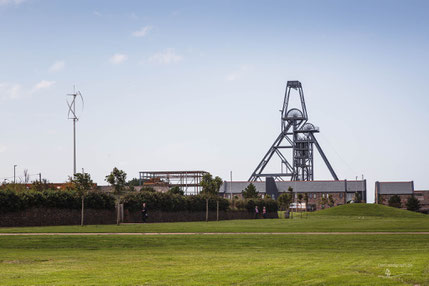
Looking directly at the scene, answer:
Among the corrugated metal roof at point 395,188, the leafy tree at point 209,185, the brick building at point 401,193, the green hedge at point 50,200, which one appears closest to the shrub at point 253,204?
the leafy tree at point 209,185

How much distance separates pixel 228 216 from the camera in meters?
72.7

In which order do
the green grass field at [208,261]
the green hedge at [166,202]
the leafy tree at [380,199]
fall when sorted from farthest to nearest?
the leafy tree at [380,199]
the green hedge at [166,202]
the green grass field at [208,261]

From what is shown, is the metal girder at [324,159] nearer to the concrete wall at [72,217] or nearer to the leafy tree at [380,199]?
the leafy tree at [380,199]

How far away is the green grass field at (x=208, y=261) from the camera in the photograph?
42.7 ft

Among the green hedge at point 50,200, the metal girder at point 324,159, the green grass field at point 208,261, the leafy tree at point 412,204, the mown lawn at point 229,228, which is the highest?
the metal girder at point 324,159

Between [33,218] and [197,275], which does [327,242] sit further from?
[33,218]

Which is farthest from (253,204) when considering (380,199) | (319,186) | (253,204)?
(380,199)

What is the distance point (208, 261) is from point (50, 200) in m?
30.9

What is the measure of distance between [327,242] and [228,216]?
46791 millimetres

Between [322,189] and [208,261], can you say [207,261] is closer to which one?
[208,261]

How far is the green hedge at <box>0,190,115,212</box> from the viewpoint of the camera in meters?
42.2

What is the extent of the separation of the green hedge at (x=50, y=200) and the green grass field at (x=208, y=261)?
53.7 ft

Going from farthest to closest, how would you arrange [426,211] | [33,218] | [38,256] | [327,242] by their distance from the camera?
[426,211], [33,218], [327,242], [38,256]

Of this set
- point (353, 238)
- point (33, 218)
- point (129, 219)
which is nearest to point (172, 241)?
point (353, 238)
